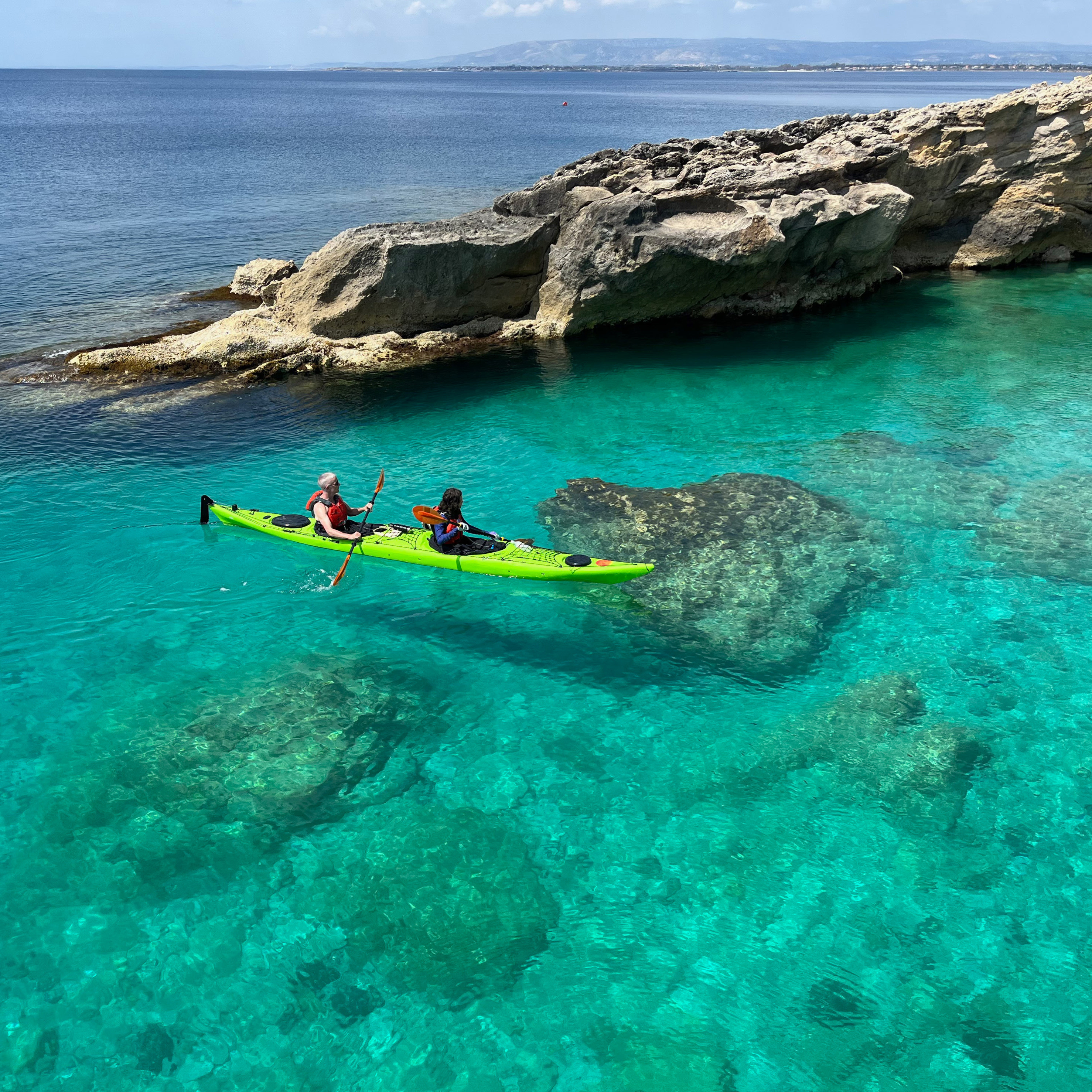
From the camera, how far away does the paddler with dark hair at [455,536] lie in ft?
41.2

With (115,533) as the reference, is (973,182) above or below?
above

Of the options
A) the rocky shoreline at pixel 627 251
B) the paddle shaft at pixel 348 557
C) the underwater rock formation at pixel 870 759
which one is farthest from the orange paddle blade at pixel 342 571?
the rocky shoreline at pixel 627 251

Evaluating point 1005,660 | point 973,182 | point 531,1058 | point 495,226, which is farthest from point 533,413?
point 973,182

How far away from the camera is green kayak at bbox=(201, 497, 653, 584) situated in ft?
40.3

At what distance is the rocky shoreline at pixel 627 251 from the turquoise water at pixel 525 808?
7502 millimetres

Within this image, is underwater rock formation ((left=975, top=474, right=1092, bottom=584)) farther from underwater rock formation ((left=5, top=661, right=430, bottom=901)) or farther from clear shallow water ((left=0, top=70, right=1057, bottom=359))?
clear shallow water ((left=0, top=70, right=1057, bottom=359))

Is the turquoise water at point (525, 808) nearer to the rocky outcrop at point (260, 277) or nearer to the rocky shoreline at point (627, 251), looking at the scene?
the rocky shoreline at point (627, 251)

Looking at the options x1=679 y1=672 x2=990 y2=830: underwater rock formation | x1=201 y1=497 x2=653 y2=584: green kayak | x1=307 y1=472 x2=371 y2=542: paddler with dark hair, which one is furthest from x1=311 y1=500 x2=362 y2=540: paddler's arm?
x1=679 y1=672 x2=990 y2=830: underwater rock formation

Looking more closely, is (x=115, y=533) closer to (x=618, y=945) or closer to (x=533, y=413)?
(x=533, y=413)

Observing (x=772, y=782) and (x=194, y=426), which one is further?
(x=194, y=426)

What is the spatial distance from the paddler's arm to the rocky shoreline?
9.80 metres

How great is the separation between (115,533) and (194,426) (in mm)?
5086

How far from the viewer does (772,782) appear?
30.5 feet

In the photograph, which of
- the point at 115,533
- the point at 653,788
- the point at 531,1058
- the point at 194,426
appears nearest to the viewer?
the point at 531,1058
